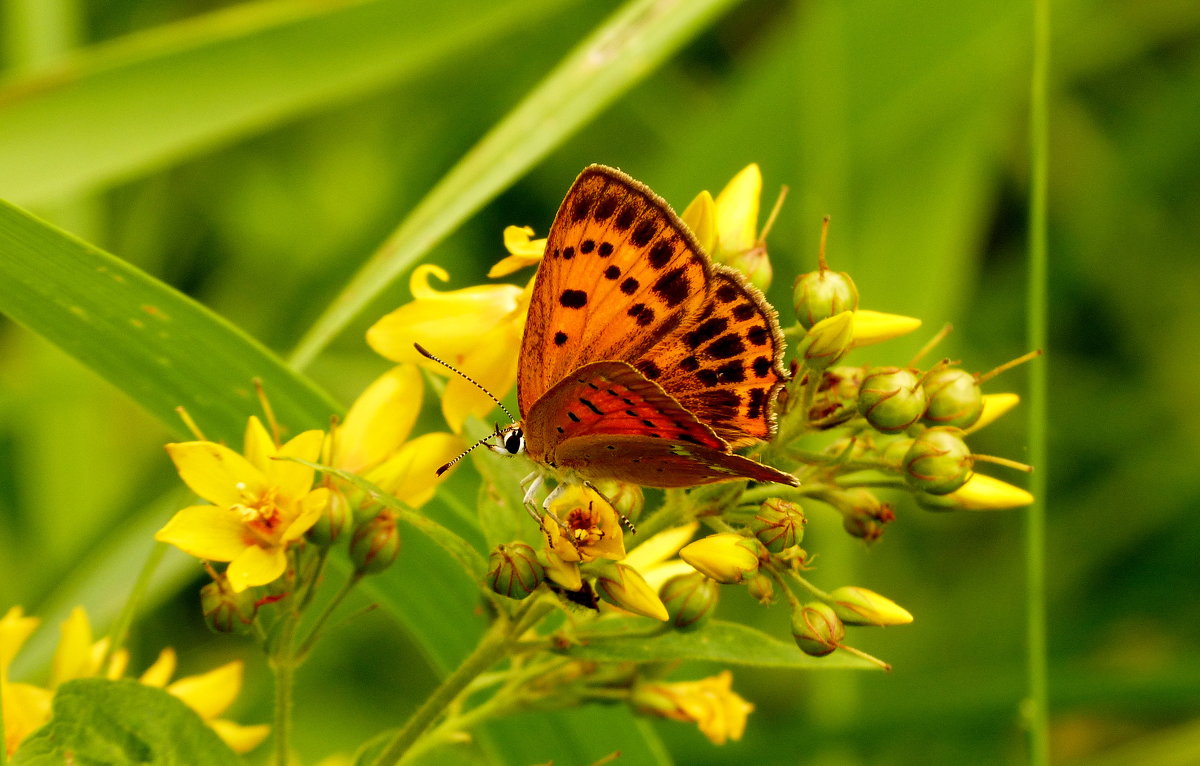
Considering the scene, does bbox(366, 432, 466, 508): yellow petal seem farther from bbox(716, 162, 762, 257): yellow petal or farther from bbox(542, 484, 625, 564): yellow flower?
bbox(716, 162, 762, 257): yellow petal

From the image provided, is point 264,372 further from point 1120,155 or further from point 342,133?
point 1120,155

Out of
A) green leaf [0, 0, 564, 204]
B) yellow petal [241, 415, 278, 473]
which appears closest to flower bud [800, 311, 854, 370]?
yellow petal [241, 415, 278, 473]

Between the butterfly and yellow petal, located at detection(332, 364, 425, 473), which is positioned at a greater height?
the butterfly

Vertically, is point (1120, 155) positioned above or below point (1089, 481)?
above

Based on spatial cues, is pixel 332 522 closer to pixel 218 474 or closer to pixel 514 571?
pixel 218 474

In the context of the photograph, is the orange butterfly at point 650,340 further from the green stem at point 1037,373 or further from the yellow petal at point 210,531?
the green stem at point 1037,373

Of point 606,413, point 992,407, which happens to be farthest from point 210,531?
point 992,407

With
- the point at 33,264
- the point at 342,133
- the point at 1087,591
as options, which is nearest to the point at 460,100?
the point at 342,133

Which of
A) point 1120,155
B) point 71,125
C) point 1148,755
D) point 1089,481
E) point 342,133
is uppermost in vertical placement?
point 1120,155
